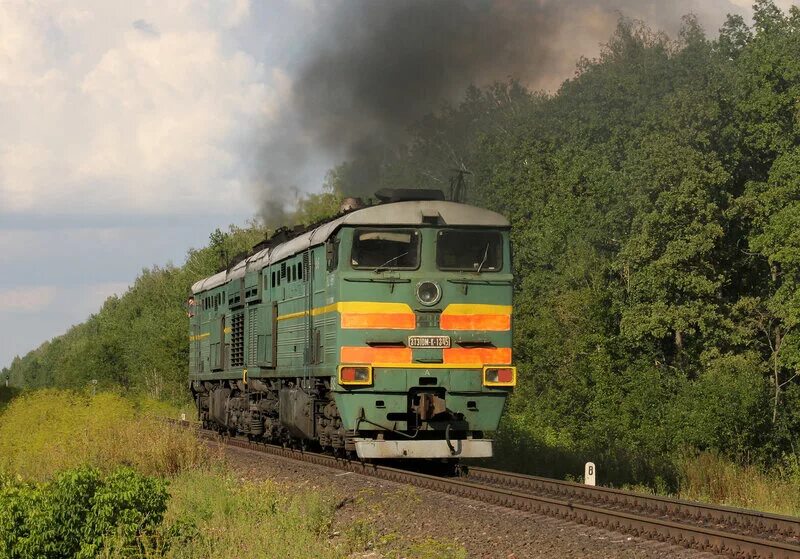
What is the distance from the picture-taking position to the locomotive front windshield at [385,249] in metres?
19.0

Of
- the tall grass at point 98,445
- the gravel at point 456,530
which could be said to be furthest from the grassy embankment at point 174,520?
the tall grass at point 98,445

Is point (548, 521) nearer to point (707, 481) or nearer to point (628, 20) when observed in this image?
point (707, 481)

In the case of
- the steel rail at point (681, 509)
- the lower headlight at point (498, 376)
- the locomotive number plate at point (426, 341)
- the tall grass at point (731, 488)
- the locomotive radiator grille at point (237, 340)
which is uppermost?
the locomotive radiator grille at point (237, 340)

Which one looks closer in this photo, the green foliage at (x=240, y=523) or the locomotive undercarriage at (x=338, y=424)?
the green foliage at (x=240, y=523)

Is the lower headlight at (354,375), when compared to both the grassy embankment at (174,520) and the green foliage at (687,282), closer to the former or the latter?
the grassy embankment at (174,520)

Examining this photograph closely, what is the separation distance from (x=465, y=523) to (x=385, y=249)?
6383 millimetres

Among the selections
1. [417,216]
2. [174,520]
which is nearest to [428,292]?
[417,216]

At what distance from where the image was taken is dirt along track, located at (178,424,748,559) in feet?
39.9

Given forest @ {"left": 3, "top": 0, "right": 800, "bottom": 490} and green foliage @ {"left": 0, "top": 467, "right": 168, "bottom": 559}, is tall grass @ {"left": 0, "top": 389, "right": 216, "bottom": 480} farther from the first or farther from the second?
forest @ {"left": 3, "top": 0, "right": 800, "bottom": 490}

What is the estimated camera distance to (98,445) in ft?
67.8

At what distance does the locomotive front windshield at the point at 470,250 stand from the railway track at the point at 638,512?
3517 millimetres

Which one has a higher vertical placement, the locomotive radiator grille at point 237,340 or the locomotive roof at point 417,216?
the locomotive roof at point 417,216

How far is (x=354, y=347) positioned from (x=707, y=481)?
8.38 m

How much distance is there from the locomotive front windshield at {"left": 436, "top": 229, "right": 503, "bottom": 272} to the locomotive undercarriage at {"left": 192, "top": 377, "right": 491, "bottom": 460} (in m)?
2.18
